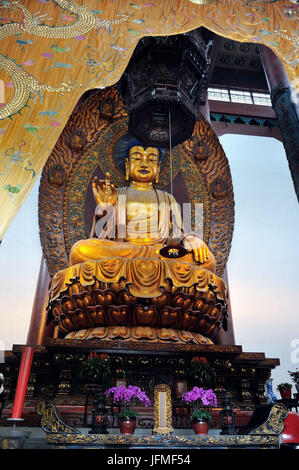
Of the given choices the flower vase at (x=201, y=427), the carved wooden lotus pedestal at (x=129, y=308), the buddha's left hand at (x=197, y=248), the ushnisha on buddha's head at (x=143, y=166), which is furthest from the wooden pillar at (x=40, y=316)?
the flower vase at (x=201, y=427)

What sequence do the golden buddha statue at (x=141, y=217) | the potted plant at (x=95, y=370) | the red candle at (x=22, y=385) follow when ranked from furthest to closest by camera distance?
the golden buddha statue at (x=141, y=217) < the potted plant at (x=95, y=370) < the red candle at (x=22, y=385)

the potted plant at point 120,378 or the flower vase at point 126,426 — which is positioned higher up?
the potted plant at point 120,378

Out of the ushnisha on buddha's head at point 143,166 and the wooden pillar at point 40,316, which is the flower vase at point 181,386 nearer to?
the wooden pillar at point 40,316

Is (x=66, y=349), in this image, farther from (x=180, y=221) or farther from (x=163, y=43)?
(x=163, y=43)

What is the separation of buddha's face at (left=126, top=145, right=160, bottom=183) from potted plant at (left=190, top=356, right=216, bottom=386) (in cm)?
269

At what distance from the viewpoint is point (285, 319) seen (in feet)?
15.9

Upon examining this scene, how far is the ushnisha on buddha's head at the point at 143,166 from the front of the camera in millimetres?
4676

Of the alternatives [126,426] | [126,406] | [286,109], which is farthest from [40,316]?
[286,109]

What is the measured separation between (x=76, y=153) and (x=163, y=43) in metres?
1.77

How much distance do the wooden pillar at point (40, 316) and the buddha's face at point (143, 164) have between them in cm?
168

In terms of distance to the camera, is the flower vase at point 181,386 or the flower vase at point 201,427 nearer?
the flower vase at point 201,427

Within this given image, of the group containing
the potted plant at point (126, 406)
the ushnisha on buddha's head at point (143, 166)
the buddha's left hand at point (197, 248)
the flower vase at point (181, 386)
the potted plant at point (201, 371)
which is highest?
the ushnisha on buddha's head at point (143, 166)

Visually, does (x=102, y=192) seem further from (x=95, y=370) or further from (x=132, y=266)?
(x=95, y=370)
